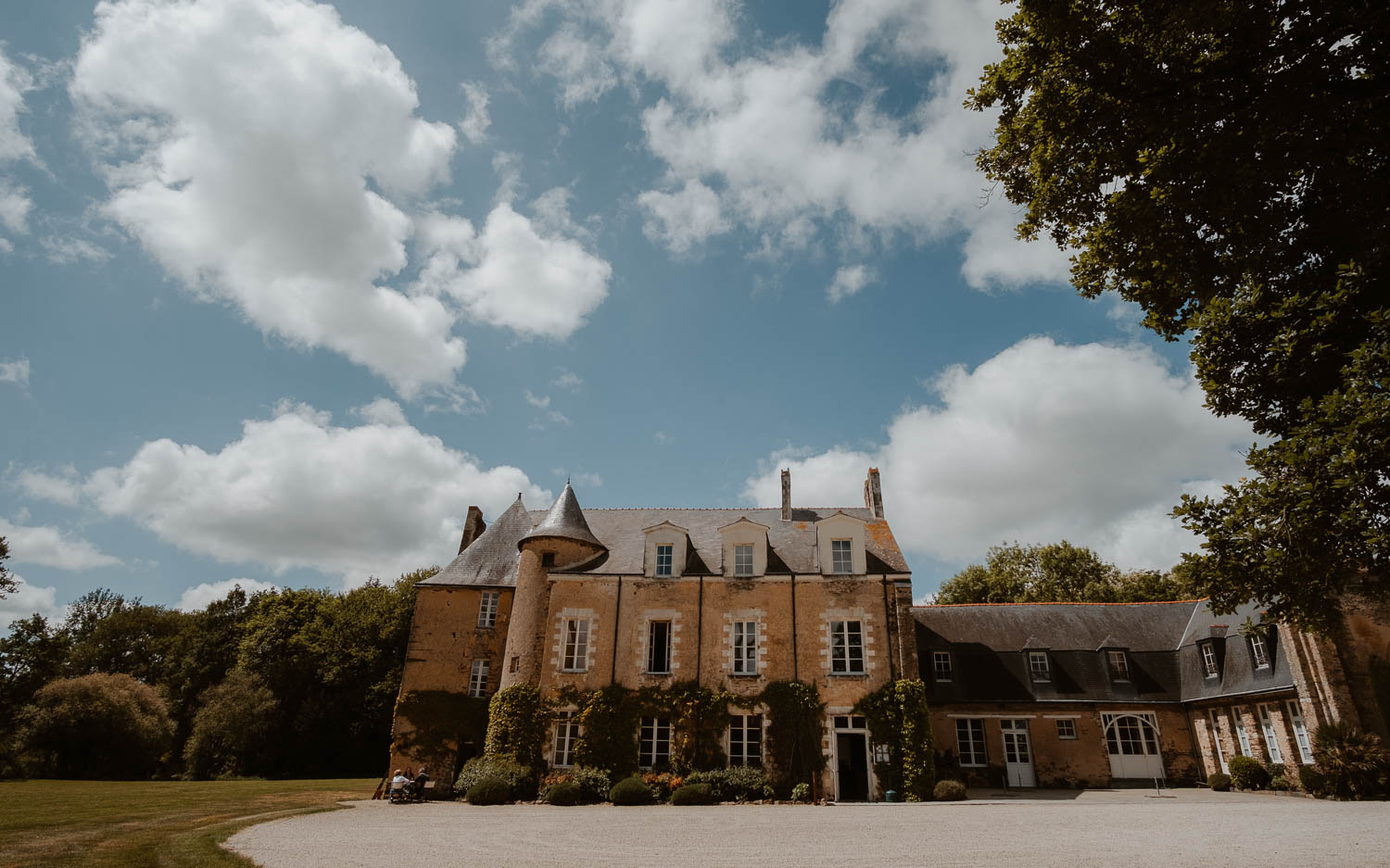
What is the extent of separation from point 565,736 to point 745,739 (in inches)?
207

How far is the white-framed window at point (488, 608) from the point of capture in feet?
76.5

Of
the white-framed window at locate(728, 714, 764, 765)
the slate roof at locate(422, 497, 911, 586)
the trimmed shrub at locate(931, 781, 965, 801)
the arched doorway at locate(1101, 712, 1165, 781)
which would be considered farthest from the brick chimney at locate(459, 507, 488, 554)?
the arched doorway at locate(1101, 712, 1165, 781)

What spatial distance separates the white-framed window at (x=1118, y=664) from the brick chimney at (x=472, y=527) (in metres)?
22.5

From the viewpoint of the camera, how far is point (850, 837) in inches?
468

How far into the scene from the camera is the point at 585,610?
21812mm

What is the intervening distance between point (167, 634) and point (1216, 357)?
59.1 meters

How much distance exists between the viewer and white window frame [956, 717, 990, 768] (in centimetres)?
2283

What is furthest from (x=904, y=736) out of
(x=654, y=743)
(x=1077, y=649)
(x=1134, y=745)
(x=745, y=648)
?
(x=1134, y=745)

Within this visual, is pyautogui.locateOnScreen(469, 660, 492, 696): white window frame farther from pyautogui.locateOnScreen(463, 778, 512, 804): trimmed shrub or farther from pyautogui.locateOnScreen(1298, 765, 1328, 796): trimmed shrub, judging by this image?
pyautogui.locateOnScreen(1298, 765, 1328, 796): trimmed shrub

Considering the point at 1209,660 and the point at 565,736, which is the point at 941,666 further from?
the point at 565,736

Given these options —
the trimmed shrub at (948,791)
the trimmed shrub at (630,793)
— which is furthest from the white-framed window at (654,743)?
the trimmed shrub at (948,791)

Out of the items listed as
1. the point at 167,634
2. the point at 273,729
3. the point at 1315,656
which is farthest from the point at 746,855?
the point at 167,634

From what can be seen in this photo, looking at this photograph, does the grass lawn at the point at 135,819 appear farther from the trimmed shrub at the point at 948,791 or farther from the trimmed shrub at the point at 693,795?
the trimmed shrub at the point at 948,791

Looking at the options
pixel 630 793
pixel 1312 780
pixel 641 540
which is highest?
pixel 641 540
